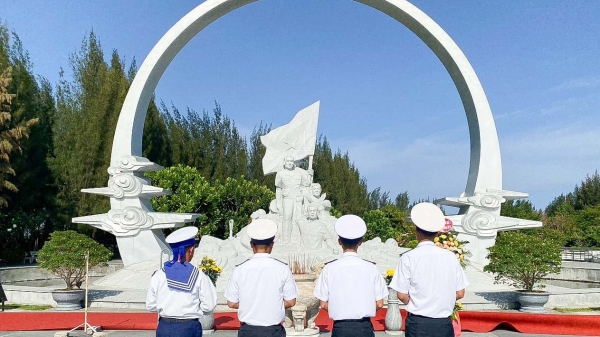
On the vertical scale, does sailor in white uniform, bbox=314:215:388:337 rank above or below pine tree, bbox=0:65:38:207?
below

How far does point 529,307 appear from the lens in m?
6.51

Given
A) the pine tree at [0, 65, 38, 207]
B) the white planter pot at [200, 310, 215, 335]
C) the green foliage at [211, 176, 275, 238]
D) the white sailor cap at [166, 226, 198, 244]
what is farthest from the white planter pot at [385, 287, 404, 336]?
the pine tree at [0, 65, 38, 207]

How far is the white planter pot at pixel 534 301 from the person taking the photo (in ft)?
21.2

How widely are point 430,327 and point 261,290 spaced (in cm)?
80

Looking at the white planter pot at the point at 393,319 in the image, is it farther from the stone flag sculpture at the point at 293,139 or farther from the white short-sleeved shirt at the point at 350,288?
the stone flag sculpture at the point at 293,139

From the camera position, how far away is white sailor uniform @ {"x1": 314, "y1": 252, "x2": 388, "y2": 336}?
249cm

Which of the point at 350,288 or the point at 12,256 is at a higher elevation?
the point at 350,288

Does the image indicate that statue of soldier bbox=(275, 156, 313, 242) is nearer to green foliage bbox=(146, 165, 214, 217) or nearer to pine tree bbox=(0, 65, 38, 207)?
green foliage bbox=(146, 165, 214, 217)

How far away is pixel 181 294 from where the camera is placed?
2.46 m

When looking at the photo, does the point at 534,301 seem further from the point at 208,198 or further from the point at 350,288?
the point at 208,198

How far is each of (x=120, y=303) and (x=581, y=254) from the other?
14.6 metres

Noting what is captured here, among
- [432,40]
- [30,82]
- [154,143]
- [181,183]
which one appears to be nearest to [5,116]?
[30,82]

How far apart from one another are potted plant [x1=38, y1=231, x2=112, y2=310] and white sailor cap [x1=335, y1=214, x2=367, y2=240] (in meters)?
5.12

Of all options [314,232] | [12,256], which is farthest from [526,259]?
[12,256]
